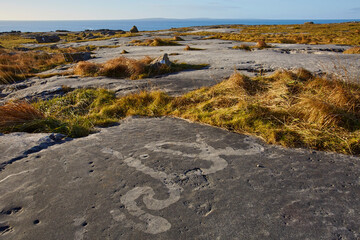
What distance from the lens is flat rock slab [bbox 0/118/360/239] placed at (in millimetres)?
1778

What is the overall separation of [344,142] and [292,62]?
6.10 meters

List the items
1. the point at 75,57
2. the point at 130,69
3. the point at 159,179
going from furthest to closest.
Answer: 1. the point at 75,57
2. the point at 130,69
3. the point at 159,179

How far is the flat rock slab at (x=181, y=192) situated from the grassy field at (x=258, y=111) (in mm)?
333

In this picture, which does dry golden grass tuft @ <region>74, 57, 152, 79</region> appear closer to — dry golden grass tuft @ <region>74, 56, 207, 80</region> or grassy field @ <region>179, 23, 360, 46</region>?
dry golden grass tuft @ <region>74, 56, 207, 80</region>

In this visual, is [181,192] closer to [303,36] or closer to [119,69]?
[119,69]

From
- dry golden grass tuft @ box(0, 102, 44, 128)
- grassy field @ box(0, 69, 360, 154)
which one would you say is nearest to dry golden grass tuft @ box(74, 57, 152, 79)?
grassy field @ box(0, 69, 360, 154)

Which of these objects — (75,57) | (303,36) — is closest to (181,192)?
(75,57)

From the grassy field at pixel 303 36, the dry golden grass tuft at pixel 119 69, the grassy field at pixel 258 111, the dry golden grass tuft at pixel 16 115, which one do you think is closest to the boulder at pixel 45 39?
the grassy field at pixel 303 36

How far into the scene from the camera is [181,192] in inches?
86.3

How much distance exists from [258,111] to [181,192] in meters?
2.24

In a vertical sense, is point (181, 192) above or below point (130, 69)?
below

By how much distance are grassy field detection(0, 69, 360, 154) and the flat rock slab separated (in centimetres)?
33

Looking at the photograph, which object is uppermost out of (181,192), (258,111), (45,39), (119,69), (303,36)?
(45,39)

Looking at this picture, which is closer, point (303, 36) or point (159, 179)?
point (159, 179)
